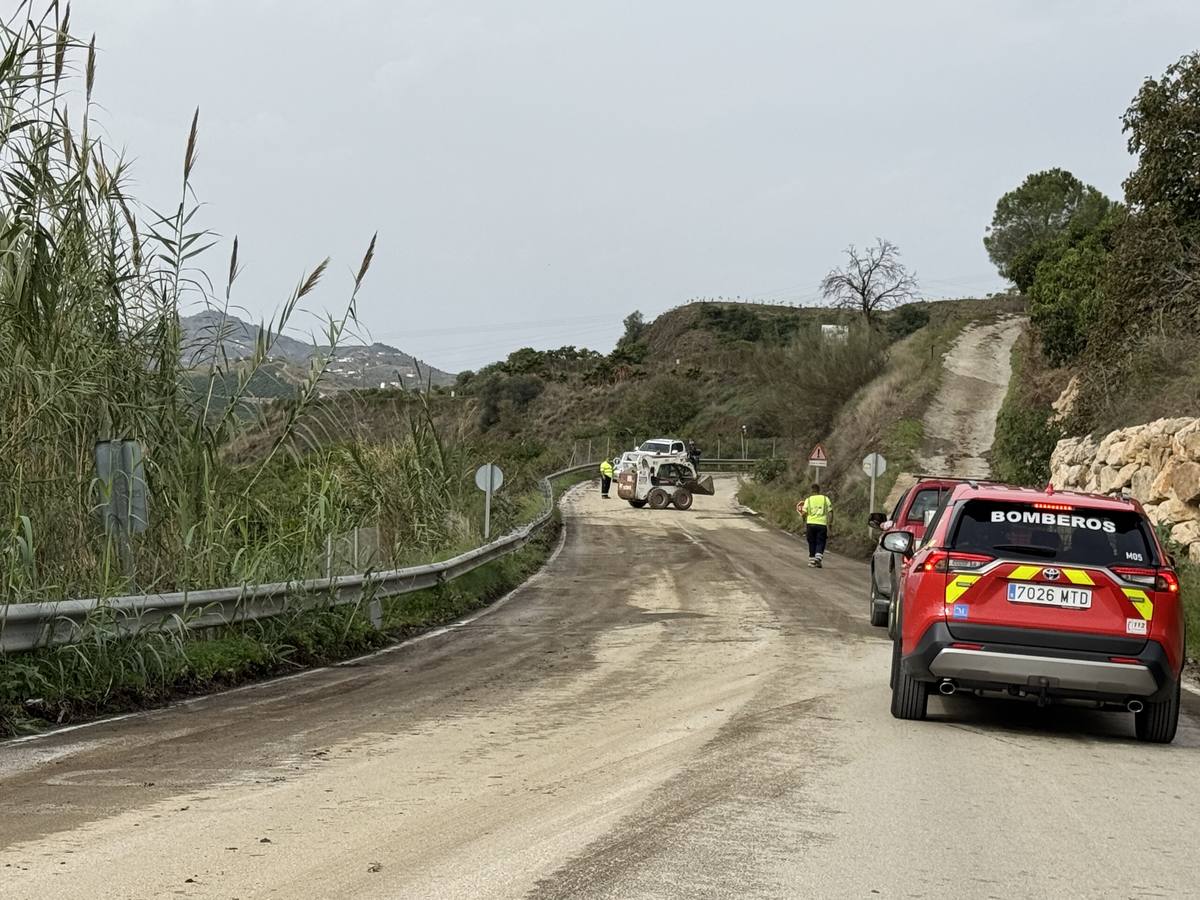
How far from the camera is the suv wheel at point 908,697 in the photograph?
9805 millimetres

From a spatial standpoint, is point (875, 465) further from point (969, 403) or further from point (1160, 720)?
point (1160, 720)

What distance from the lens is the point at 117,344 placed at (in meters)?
10.6

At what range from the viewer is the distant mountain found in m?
11.3

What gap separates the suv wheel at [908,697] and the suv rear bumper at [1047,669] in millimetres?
373

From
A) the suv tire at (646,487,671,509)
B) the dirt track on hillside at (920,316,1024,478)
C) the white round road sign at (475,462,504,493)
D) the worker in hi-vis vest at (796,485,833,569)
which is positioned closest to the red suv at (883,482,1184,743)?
the white round road sign at (475,462,504,493)

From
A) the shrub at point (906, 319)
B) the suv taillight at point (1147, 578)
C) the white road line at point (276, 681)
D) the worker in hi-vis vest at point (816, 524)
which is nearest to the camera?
the white road line at point (276, 681)

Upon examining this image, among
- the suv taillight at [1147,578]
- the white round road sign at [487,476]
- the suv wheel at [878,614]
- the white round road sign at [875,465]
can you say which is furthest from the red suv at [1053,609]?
the white round road sign at [875,465]

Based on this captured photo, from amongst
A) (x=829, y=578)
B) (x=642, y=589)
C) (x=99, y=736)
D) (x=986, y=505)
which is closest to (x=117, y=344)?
(x=99, y=736)

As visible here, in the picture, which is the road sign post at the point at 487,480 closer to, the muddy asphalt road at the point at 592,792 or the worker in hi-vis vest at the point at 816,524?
the worker in hi-vis vest at the point at 816,524

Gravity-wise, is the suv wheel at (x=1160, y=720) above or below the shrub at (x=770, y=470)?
below

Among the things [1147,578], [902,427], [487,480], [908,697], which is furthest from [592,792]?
[902,427]

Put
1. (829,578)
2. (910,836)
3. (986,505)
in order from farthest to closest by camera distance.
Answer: (829,578)
(986,505)
(910,836)

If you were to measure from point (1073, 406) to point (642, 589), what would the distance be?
52.3 feet

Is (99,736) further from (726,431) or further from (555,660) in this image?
(726,431)
